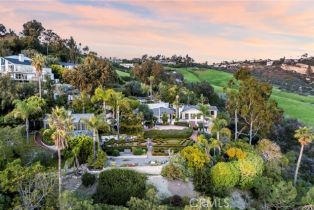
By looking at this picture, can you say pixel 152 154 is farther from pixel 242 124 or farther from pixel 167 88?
pixel 167 88

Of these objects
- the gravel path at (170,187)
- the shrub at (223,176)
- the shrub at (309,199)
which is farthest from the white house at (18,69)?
the shrub at (309,199)

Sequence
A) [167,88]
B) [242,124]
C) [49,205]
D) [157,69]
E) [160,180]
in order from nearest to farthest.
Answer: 1. [49,205]
2. [160,180]
3. [242,124]
4. [167,88]
5. [157,69]

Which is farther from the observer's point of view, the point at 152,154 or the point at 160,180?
the point at 152,154

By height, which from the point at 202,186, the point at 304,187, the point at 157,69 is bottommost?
the point at 304,187

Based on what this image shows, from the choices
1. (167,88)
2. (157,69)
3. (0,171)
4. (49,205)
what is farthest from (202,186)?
(157,69)

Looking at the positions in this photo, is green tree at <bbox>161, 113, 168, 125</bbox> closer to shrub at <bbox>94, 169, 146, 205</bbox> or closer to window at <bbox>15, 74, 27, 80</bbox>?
shrub at <bbox>94, 169, 146, 205</bbox>

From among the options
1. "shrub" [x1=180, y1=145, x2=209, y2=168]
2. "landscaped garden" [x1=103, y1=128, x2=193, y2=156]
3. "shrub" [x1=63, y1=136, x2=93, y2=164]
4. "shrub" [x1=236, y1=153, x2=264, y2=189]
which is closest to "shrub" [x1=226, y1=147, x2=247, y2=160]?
"shrub" [x1=236, y1=153, x2=264, y2=189]

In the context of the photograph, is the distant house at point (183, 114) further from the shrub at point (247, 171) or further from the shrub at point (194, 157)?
the shrub at point (194, 157)
